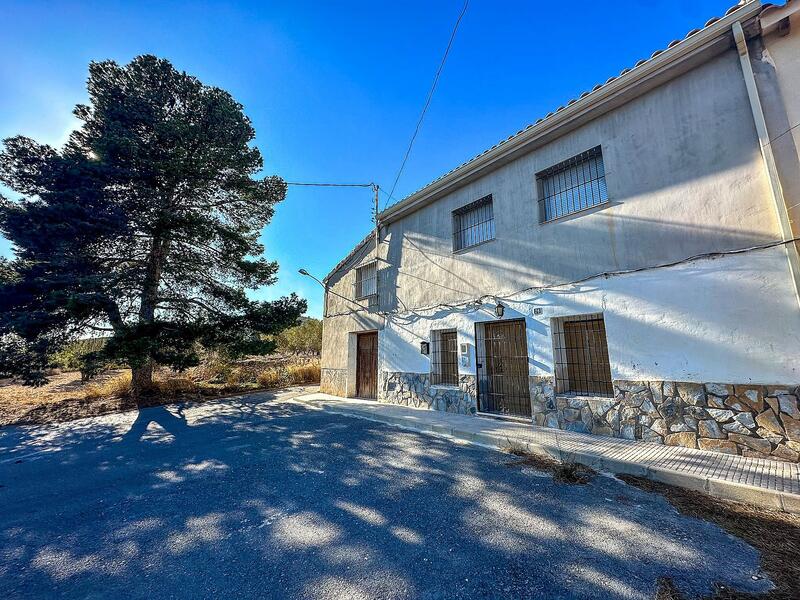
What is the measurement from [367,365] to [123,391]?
8.36 m

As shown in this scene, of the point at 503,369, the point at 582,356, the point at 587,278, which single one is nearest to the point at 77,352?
the point at 503,369

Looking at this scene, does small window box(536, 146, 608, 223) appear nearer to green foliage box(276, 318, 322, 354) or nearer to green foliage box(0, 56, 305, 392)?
green foliage box(0, 56, 305, 392)

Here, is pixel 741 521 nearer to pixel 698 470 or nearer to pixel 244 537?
pixel 698 470

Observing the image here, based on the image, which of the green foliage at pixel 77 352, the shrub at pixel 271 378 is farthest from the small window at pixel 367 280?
the green foliage at pixel 77 352

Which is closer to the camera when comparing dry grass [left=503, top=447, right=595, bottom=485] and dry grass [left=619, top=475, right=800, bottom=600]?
dry grass [left=619, top=475, right=800, bottom=600]

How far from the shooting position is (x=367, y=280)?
10.4m

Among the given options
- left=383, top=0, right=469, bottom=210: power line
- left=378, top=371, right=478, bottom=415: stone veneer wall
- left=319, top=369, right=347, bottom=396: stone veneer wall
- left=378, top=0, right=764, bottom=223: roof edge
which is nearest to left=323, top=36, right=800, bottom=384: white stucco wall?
left=378, top=0, right=764, bottom=223: roof edge

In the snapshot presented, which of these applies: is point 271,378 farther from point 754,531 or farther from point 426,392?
point 754,531

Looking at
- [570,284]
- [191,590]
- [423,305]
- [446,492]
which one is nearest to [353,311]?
[423,305]

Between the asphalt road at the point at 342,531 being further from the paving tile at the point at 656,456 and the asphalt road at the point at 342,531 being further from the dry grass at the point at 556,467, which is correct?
the paving tile at the point at 656,456

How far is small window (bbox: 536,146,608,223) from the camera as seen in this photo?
A: 5599 millimetres

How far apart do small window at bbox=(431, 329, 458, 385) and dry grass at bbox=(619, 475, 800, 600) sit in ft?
14.3

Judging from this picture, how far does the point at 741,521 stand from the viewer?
105 inches

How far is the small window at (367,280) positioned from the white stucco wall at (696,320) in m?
5.42
